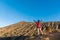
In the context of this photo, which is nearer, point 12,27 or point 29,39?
point 29,39

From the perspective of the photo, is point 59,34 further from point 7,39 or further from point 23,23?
point 23,23

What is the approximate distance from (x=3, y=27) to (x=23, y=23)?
9576 mm

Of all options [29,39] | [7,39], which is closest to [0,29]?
[7,39]

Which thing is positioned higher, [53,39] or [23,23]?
[23,23]

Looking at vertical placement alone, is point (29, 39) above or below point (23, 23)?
below

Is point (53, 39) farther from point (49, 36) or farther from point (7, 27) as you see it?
point (7, 27)

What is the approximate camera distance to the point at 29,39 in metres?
44.4

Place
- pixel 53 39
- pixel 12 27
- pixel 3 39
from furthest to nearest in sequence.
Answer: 1. pixel 12 27
2. pixel 3 39
3. pixel 53 39

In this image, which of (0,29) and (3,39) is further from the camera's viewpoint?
(0,29)

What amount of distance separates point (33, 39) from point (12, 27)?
42.3 meters

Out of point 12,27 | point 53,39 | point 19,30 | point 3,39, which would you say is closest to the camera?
point 53,39

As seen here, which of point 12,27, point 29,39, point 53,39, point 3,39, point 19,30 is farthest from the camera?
point 12,27

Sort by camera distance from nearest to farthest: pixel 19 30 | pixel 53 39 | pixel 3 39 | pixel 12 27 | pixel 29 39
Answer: pixel 53 39 < pixel 29 39 < pixel 3 39 < pixel 19 30 < pixel 12 27

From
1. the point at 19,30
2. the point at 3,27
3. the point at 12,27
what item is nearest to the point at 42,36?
the point at 19,30
